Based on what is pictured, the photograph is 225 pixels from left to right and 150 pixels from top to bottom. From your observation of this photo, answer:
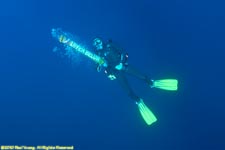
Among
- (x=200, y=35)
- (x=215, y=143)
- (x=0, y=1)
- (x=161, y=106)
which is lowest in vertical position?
(x=215, y=143)

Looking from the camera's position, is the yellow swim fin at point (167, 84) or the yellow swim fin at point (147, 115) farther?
the yellow swim fin at point (147, 115)

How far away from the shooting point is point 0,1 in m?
8.40

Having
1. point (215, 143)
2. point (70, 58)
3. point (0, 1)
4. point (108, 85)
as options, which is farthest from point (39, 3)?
point (215, 143)

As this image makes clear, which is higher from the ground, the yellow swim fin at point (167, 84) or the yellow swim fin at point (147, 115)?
the yellow swim fin at point (167, 84)

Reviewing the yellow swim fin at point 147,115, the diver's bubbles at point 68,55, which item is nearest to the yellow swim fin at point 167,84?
the yellow swim fin at point 147,115

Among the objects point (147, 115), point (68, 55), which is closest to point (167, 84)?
point (147, 115)

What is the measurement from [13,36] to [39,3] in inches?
35.4

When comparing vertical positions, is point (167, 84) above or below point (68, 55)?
below

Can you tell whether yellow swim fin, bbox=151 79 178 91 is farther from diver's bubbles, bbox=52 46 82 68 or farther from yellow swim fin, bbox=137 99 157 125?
diver's bubbles, bbox=52 46 82 68

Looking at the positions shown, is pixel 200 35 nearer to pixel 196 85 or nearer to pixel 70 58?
pixel 196 85

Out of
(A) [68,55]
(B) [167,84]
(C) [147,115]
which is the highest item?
(A) [68,55]

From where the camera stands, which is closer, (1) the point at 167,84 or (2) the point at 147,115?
(1) the point at 167,84

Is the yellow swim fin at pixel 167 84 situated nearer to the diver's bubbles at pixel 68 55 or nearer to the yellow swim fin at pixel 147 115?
the yellow swim fin at pixel 147 115

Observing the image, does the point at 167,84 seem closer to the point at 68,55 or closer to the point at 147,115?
the point at 147,115
